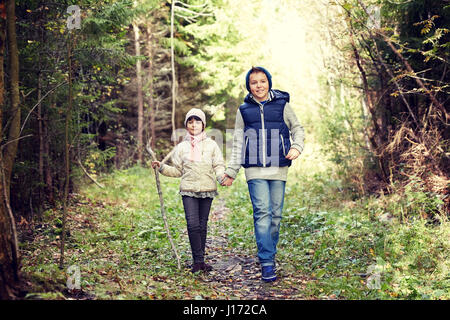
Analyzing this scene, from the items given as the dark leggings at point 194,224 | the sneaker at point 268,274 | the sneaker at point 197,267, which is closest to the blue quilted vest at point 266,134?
the dark leggings at point 194,224

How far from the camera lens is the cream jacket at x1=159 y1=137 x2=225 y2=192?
17.8ft

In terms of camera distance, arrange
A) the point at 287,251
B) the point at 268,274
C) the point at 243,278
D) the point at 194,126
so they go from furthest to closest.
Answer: the point at 287,251, the point at 194,126, the point at 243,278, the point at 268,274

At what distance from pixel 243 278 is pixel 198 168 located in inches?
61.0

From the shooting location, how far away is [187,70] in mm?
24016

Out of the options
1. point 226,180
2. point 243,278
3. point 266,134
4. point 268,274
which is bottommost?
point 243,278

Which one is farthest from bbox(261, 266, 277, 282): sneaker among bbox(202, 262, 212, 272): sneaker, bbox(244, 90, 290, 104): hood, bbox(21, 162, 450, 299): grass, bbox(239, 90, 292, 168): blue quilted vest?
bbox(244, 90, 290, 104): hood

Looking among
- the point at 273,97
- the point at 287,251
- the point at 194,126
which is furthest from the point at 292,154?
the point at 287,251

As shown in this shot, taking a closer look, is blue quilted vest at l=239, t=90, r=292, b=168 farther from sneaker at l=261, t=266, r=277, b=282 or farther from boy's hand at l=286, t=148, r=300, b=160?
sneaker at l=261, t=266, r=277, b=282

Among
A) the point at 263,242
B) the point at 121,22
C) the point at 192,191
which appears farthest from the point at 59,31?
the point at 263,242

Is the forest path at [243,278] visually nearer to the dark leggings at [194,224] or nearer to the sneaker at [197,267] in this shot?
the sneaker at [197,267]

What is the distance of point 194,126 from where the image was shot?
5.59 meters

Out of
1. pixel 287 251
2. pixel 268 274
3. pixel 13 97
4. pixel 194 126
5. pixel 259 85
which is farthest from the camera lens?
pixel 287 251

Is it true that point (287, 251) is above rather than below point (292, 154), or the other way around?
below

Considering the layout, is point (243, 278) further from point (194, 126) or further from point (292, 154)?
point (194, 126)
